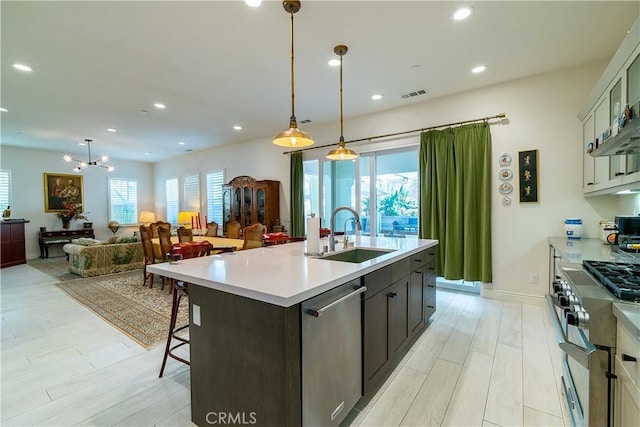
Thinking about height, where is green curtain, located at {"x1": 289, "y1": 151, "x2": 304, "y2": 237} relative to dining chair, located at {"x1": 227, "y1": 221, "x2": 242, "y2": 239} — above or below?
above

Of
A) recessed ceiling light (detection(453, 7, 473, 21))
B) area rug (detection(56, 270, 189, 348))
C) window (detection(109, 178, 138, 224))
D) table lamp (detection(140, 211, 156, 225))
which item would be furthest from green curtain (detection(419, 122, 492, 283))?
window (detection(109, 178, 138, 224))

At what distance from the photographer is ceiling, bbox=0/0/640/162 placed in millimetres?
2344

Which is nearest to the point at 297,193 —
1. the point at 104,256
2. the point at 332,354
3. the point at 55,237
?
the point at 104,256

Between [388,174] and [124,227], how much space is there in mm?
8950

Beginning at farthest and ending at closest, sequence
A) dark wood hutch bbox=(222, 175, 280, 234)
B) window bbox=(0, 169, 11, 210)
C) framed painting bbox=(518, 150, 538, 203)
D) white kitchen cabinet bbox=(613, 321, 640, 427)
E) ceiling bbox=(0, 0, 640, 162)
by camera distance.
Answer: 1. window bbox=(0, 169, 11, 210)
2. dark wood hutch bbox=(222, 175, 280, 234)
3. framed painting bbox=(518, 150, 538, 203)
4. ceiling bbox=(0, 0, 640, 162)
5. white kitchen cabinet bbox=(613, 321, 640, 427)

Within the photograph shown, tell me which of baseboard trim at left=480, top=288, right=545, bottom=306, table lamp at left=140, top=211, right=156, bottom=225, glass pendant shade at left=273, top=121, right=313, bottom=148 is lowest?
baseboard trim at left=480, top=288, right=545, bottom=306

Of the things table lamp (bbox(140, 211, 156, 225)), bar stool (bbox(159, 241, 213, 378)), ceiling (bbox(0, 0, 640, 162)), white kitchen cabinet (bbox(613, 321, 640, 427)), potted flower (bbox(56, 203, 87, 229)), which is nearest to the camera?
white kitchen cabinet (bbox(613, 321, 640, 427))

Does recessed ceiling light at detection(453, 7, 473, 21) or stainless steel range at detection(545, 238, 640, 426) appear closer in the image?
stainless steel range at detection(545, 238, 640, 426)

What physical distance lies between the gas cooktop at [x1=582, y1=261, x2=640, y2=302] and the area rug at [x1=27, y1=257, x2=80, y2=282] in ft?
23.6

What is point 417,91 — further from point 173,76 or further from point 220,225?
point 220,225

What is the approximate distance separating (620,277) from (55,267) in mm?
9022

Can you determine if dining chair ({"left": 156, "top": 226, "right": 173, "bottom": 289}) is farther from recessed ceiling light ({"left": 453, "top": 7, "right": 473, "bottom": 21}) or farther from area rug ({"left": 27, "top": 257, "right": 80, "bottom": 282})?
recessed ceiling light ({"left": 453, "top": 7, "right": 473, "bottom": 21})

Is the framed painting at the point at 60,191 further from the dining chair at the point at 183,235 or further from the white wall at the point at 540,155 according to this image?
the white wall at the point at 540,155

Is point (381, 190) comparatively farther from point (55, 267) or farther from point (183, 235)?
point (55, 267)
